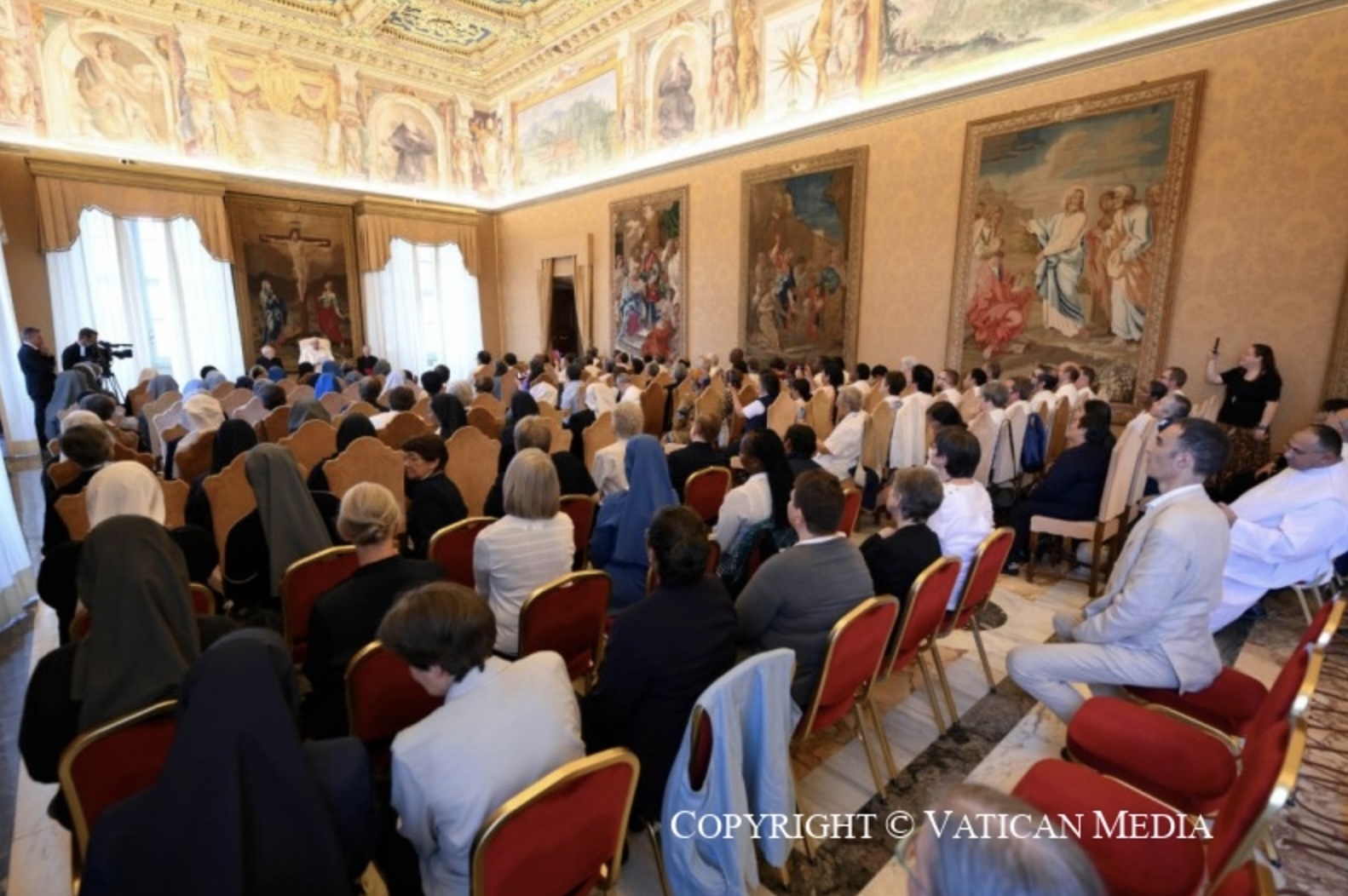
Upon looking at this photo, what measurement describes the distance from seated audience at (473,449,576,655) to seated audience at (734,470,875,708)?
897mm

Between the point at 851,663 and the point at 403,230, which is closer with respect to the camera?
the point at 851,663

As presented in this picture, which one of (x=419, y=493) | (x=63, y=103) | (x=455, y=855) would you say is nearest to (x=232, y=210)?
(x=63, y=103)

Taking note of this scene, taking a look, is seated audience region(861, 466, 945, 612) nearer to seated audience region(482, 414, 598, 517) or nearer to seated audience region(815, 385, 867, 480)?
seated audience region(482, 414, 598, 517)

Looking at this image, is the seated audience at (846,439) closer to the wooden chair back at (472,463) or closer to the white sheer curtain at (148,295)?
the wooden chair back at (472,463)

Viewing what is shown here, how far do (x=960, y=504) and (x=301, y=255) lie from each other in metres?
14.8

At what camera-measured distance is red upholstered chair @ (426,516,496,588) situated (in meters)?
3.00

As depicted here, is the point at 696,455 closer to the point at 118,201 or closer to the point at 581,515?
the point at 581,515

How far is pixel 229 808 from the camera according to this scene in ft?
3.59

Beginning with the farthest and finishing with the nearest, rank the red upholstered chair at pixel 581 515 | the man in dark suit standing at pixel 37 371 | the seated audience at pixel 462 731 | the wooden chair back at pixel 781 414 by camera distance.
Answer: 1. the man in dark suit standing at pixel 37 371
2. the wooden chair back at pixel 781 414
3. the red upholstered chair at pixel 581 515
4. the seated audience at pixel 462 731

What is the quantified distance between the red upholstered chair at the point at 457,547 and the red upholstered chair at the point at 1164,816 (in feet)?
7.90

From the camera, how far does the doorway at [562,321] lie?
1516cm

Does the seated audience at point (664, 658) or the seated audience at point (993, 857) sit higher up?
the seated audience at point (993, 857)

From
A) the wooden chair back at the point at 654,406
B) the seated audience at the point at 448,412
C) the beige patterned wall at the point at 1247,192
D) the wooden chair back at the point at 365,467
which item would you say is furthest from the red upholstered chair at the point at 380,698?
the beige patterned wall at the point at 1247,192

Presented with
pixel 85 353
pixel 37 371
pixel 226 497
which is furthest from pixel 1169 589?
pixel 85 353
